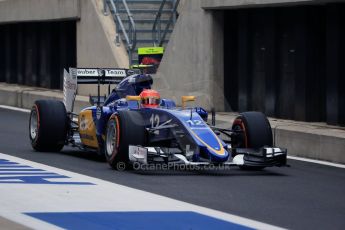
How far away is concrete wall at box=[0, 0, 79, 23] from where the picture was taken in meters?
31.3

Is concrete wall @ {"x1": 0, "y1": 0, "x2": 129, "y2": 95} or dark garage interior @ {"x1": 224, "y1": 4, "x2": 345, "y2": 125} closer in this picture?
dark garage interior @ {"x1": 224, "y1": 4, "x2": 345, "y2": 125}

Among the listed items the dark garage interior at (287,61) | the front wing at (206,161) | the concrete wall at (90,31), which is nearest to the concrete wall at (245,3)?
the dark garage interior at (287,61)

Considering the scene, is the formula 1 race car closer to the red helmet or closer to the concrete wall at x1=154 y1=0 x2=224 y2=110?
→ the red helmet

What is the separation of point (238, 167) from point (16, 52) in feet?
72.8

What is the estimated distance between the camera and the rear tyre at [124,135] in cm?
1564

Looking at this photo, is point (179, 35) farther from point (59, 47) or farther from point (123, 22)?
point (59, 47)

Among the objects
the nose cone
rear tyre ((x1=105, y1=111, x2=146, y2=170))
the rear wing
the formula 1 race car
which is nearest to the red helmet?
the formula 1 race car

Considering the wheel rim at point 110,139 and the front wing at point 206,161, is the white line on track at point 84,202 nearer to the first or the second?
the front wing at point 206,161

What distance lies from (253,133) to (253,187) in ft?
6.28

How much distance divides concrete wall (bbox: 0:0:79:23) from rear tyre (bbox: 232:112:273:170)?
15196 millimetres

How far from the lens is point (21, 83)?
37156 millimetres

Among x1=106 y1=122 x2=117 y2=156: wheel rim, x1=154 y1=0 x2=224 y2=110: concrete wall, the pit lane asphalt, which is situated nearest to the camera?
the pit lane asphalt

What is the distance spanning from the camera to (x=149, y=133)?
1592 cm

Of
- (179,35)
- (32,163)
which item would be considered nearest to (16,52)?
(179,35)
